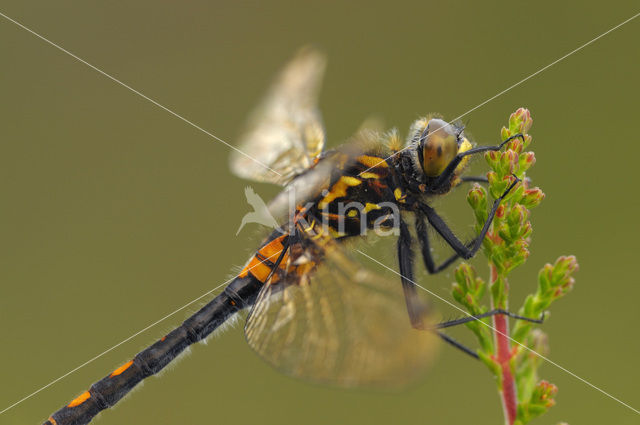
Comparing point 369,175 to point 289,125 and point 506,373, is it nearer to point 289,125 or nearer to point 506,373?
point 289,125

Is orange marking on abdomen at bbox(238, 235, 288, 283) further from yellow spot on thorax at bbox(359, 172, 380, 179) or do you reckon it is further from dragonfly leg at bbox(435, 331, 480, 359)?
dragonfly leg at bbox(435, 331, 480, 359)

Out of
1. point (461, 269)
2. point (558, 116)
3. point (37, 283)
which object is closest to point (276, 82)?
point (461, 269)

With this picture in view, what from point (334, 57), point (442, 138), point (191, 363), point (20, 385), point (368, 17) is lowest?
point (20, 385)

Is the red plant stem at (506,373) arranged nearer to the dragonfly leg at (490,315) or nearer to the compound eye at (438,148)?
the dragonfly leg at (490,315)

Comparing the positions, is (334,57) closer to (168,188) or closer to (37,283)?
(168,188)

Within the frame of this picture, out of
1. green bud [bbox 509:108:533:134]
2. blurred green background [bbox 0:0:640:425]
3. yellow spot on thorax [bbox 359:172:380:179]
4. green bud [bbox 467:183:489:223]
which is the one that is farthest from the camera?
blurred green background [bbox 0:0:640:425]

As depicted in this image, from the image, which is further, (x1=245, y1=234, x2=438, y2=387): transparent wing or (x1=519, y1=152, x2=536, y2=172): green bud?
(x1=245, y1=234, x2=438, y2=387): transparent wing

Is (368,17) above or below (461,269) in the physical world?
above

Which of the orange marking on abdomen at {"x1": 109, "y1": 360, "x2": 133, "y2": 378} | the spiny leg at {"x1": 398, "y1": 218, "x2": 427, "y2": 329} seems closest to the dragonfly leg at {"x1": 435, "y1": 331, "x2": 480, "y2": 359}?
the spiny leg at {"x1": 398, "y1": 218, "x2": 427, "y2": 329}
